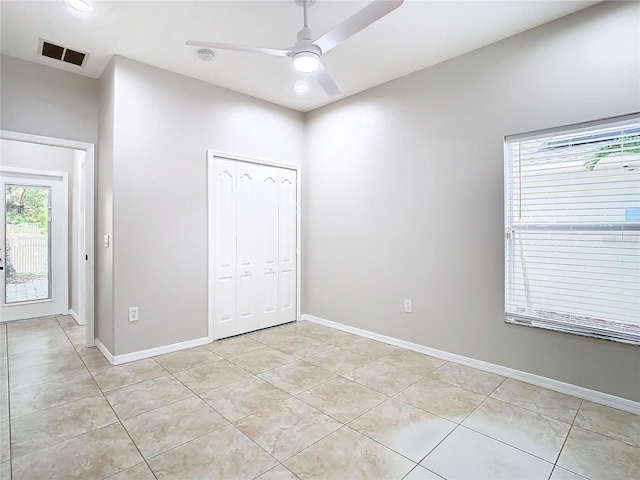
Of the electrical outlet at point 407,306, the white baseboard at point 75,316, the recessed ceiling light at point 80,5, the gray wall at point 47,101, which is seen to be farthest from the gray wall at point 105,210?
the electrical outlet at point 407,306

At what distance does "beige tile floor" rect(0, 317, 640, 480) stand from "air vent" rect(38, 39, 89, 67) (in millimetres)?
2831

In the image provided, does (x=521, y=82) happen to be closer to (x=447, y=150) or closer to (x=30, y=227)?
(x=447, y=150)

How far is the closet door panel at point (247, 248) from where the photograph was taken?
4.08m

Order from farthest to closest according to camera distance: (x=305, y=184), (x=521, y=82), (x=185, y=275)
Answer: (x=305, y=184), (x=185, y=275), (x=521, y=82)

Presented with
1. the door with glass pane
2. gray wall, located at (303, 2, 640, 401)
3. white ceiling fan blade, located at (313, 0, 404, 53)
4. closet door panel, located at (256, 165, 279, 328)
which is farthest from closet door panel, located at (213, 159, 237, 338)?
the door with glass pane

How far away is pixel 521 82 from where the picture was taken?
2.80 meters

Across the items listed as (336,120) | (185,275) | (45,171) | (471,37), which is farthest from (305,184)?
(45,171)

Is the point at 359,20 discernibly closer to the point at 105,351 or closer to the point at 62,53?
the point at 62,53

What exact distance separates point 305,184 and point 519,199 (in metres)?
2.66

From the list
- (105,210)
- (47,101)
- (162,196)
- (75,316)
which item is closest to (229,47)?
(162,196)

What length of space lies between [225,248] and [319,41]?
2.49 metres

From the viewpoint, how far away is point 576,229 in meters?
2.60

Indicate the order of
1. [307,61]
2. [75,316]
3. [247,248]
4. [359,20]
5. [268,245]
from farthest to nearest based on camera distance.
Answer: [75,316] → [268,245] → [247,248] → [307,61] → [359,20]

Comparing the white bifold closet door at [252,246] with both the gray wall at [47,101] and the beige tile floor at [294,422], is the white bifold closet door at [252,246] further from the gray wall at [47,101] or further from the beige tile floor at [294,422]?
the gray wall at [47,101]
